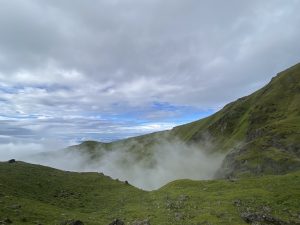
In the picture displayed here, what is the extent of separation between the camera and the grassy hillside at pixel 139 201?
40188mm

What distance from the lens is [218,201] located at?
4925 centimetres

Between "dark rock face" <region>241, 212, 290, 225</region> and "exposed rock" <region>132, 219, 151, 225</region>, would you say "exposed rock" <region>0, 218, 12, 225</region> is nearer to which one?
"exposed rock" <region>132, 219, 151, 225</region>

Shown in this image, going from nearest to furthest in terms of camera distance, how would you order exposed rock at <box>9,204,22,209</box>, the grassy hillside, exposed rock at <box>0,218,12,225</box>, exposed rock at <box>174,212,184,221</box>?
exposed rock at <box>0,218,12,225</box>, exposed rock at <box>9,204,22,209</box>, the grassy hillside, exposed rock at <box>174,212,184,221</box>

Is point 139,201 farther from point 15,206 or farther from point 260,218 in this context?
point 260,218

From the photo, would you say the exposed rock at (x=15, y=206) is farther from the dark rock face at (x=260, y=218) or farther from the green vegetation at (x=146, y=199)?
the dark rock face at (x=260, y=218)

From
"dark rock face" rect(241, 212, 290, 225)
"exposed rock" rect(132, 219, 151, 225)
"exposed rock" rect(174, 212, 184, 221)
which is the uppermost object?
"exposed rock" rect(132, 219, 151, 225)

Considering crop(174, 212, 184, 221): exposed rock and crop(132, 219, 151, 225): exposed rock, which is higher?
crop(132, 219, 151, 225): exposed rock

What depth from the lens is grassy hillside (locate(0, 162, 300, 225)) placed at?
4019cm

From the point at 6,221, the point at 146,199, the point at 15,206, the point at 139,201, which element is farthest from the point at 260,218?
the point at 15,206

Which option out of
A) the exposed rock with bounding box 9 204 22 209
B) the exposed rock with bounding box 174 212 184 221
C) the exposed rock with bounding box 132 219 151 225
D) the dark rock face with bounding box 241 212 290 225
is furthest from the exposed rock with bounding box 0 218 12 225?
the dark rock face with bounding box 241 212 290 225

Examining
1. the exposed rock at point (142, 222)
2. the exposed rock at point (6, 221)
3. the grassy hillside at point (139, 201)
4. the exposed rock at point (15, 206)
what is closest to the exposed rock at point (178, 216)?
the grassy hillside at point (139, 201)

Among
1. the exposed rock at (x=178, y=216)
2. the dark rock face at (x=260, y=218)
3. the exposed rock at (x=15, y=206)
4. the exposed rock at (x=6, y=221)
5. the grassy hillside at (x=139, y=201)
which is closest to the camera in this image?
the exposed rock at (x=6, y=221)

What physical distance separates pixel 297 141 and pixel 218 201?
68.0m

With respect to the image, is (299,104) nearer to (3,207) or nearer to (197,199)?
(197,199)
